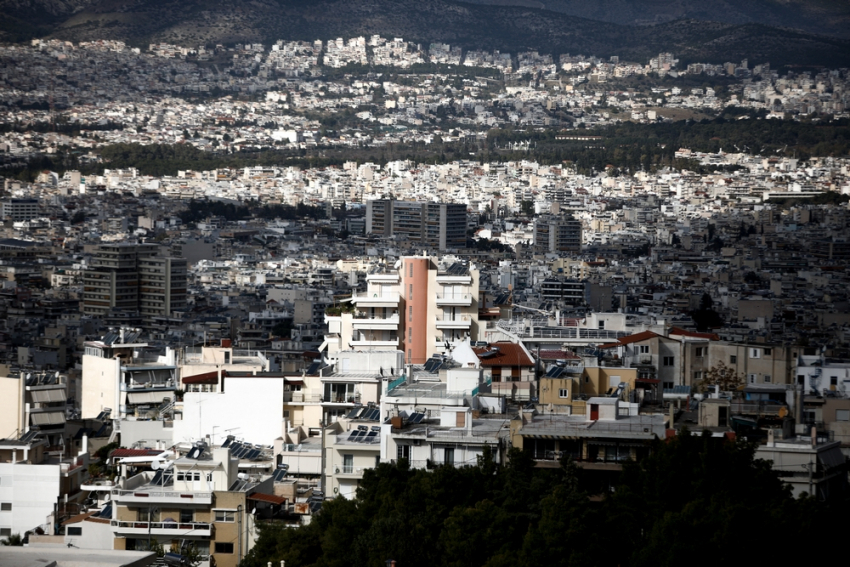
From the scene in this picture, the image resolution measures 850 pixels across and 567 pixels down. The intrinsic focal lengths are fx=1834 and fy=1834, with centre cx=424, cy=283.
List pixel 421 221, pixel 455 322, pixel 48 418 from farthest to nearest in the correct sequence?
pixel 421 221, pixel 455 322, pixel 48 418

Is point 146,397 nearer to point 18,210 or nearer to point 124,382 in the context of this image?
point 124,382

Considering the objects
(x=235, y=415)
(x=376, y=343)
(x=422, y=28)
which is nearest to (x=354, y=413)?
(x=235, y=415)

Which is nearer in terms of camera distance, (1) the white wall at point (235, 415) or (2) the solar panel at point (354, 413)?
(2) the solar panel at point (354, 413)

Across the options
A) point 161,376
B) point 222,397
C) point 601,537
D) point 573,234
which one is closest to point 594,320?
point 161,376

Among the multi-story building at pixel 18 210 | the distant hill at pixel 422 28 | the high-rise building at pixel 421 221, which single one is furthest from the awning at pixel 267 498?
the distant hill at pixel 422 28

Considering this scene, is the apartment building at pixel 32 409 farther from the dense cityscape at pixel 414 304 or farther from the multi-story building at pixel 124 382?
the multi-story building at pixel 124 382

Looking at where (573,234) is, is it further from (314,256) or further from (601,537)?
(601,537)
